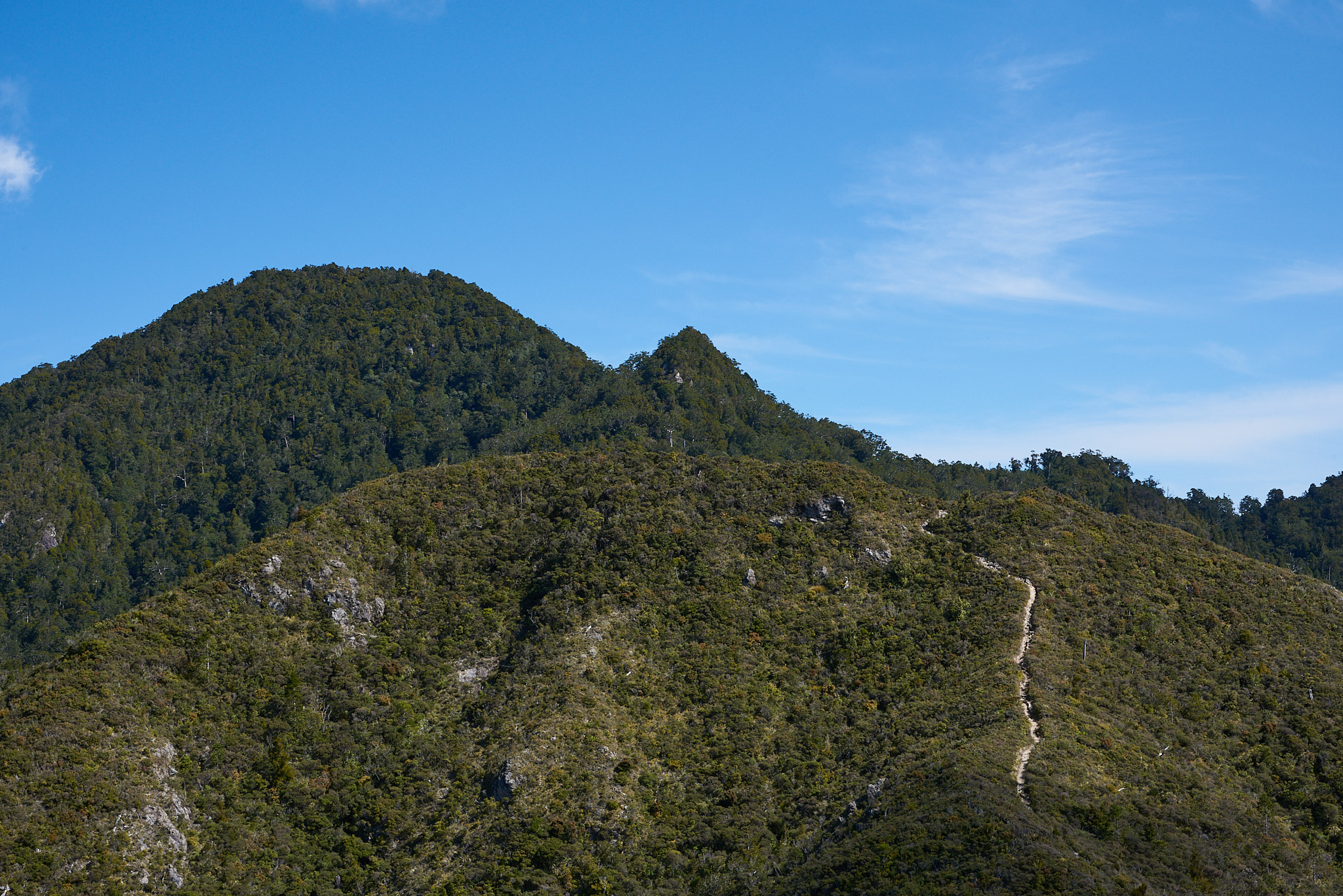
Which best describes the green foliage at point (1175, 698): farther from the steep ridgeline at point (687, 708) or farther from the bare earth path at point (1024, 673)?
the bare earth path at point (1024, 673)

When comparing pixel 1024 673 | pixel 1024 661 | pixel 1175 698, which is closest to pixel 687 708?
pixel 1024 673

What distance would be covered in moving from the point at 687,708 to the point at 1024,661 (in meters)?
23.2

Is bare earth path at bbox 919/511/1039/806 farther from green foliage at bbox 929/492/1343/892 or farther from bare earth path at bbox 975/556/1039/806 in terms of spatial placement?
green foliage at bbox 929/492/1343/892

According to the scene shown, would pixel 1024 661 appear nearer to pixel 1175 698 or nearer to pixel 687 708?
pixel 1175 698

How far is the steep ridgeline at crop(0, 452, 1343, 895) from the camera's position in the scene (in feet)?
189

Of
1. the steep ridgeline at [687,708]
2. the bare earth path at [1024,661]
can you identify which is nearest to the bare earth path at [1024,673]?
the bare earth path at [1024,661]

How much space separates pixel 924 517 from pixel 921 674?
2314cm

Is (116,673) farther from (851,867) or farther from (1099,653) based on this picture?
(1099,653)

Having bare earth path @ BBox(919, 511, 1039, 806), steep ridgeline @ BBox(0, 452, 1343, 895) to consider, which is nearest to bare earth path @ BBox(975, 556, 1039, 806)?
bare earth path @ BBox(919, 511, 1039, 806)

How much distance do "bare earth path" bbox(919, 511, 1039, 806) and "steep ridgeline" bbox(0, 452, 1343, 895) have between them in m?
0.50

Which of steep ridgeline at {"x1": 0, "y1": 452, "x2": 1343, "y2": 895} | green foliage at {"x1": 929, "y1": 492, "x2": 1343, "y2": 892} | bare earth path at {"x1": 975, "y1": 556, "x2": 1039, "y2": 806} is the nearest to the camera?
green foliage at {"x1": 929, "y1": 492, "x2": 1343, "y2": 892}

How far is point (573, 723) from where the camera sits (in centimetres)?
6969

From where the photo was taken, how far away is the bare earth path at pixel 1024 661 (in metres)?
58.8

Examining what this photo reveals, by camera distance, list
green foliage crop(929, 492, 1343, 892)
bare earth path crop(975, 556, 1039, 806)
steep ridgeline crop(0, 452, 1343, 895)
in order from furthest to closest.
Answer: bare earth path crop(975, 556, 1039, 806) → steep ridgeline crop(0, 452, 1343, 895) → green foliage crop(929, 492, 1343, 892)
